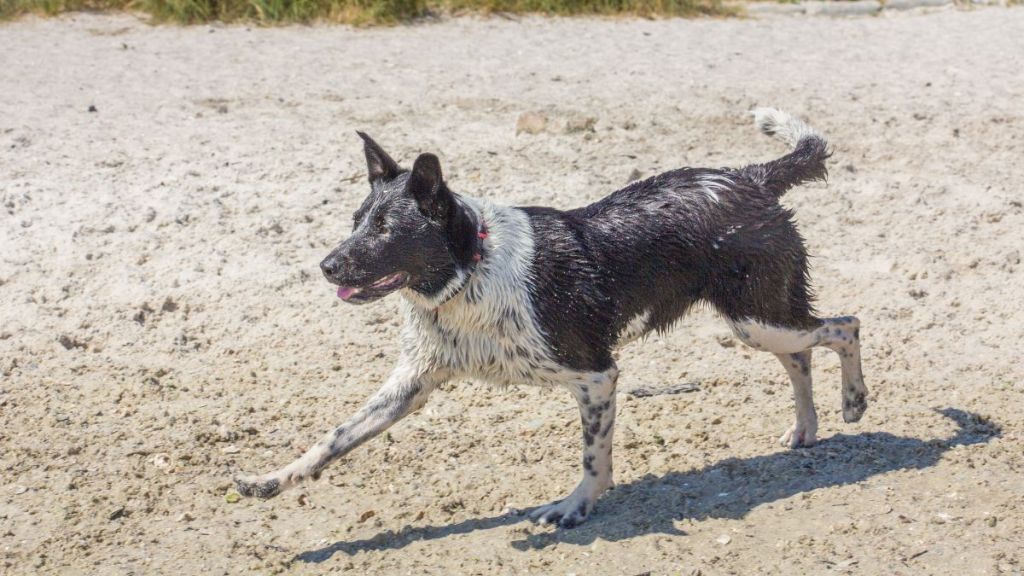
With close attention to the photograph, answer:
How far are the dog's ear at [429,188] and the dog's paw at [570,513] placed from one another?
53.6 inches

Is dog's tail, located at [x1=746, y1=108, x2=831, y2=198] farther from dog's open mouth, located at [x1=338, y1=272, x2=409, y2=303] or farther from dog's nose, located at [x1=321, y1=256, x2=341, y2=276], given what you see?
Result: dog's nose, located at [x1=321, y1=256, x2=341, y2=276]

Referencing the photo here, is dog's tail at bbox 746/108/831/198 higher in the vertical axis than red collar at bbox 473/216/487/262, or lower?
higher

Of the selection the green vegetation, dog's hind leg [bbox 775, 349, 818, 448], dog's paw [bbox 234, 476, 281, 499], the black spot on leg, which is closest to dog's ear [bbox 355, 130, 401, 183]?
dog's paw [bbox 234, 476, 281, 499]

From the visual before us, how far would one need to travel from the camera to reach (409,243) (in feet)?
17.7

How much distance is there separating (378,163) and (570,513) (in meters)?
1.65

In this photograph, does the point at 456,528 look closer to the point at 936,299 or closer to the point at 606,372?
the point at 606,372

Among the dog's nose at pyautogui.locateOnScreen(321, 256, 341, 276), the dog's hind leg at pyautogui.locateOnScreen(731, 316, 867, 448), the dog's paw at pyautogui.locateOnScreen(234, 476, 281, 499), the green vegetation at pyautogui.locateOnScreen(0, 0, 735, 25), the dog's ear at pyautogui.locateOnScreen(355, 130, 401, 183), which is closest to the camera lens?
the dog's nose at pyautogui.locateOnScreen(321, 256, 341, 276)

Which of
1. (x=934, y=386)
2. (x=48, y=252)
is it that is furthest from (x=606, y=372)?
(x=48, y=252)

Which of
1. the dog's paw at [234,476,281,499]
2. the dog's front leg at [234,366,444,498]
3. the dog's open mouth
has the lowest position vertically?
the dog's paw at [234,476,281,499]

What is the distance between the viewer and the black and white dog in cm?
544

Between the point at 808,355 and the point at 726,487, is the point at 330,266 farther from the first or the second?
the point at 808,355

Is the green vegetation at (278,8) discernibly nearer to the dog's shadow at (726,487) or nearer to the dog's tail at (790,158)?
the dog's tail at (790,158)

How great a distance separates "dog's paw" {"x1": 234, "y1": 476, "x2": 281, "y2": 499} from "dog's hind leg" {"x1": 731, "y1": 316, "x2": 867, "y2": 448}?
82.1 inches

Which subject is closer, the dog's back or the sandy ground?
the dog's back
